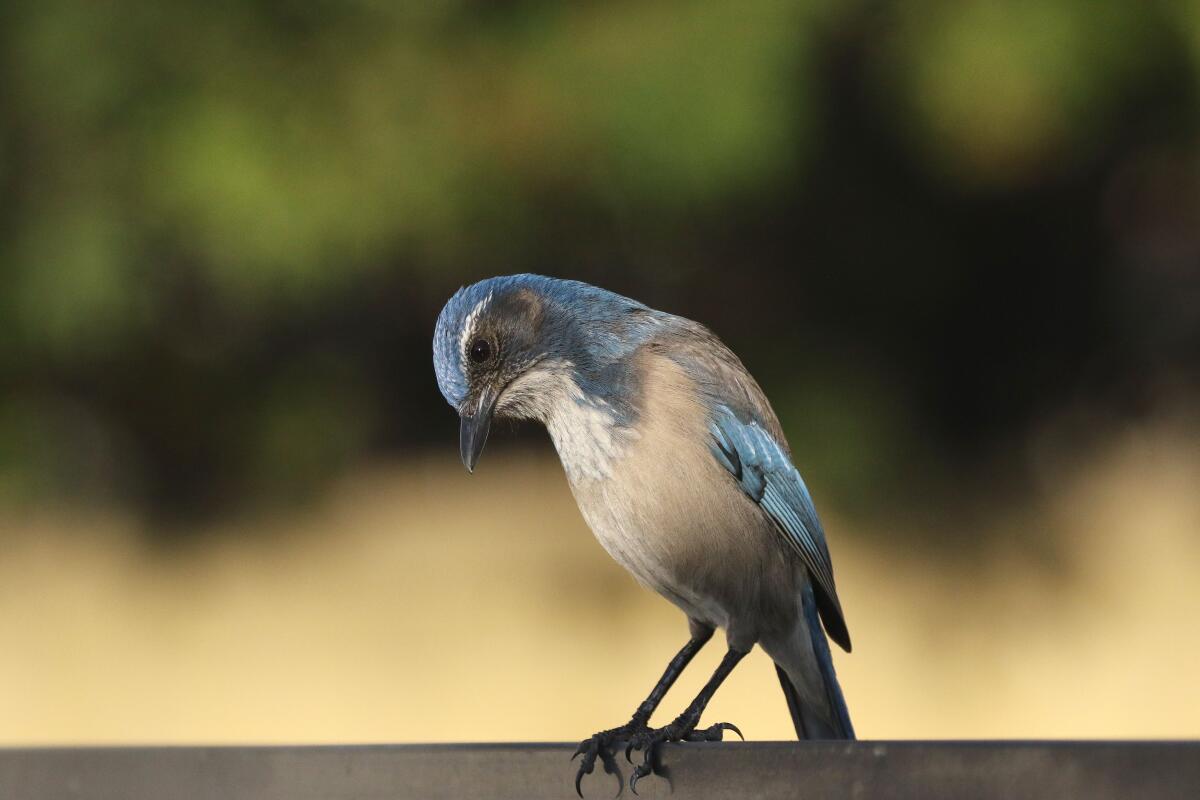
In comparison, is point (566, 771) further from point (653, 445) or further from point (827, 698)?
point (827, 698)

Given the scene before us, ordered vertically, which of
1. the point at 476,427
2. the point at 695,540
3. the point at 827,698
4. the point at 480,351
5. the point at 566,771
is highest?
the point at 480,351

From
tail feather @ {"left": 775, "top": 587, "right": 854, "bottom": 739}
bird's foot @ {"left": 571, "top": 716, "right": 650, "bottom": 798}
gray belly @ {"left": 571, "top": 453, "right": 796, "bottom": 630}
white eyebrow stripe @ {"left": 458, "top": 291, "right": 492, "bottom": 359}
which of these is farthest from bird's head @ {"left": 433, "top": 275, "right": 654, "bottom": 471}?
tail feather @ {"left": 775, "top": 587, "right": 854, "bottom": 739}

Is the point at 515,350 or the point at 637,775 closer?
the point at 637,775

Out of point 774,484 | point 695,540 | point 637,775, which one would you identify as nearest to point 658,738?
point 637,775

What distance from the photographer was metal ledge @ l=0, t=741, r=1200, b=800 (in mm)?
1799

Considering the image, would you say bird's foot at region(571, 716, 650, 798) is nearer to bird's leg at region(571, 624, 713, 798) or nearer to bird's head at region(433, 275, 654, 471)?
bird's leg at region(571, 624, 713, 798)

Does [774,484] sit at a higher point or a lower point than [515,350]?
lower

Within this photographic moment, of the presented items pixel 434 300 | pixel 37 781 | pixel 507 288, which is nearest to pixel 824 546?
pixel 507 288

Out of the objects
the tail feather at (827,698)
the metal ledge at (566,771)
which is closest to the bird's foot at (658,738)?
the metal ledge at (566,771)

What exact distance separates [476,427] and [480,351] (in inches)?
5.8

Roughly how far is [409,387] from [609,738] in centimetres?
350

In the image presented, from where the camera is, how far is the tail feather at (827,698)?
3238 mm

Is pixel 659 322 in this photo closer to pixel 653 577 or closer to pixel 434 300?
pixel 653 577

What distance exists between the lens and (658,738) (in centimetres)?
270
